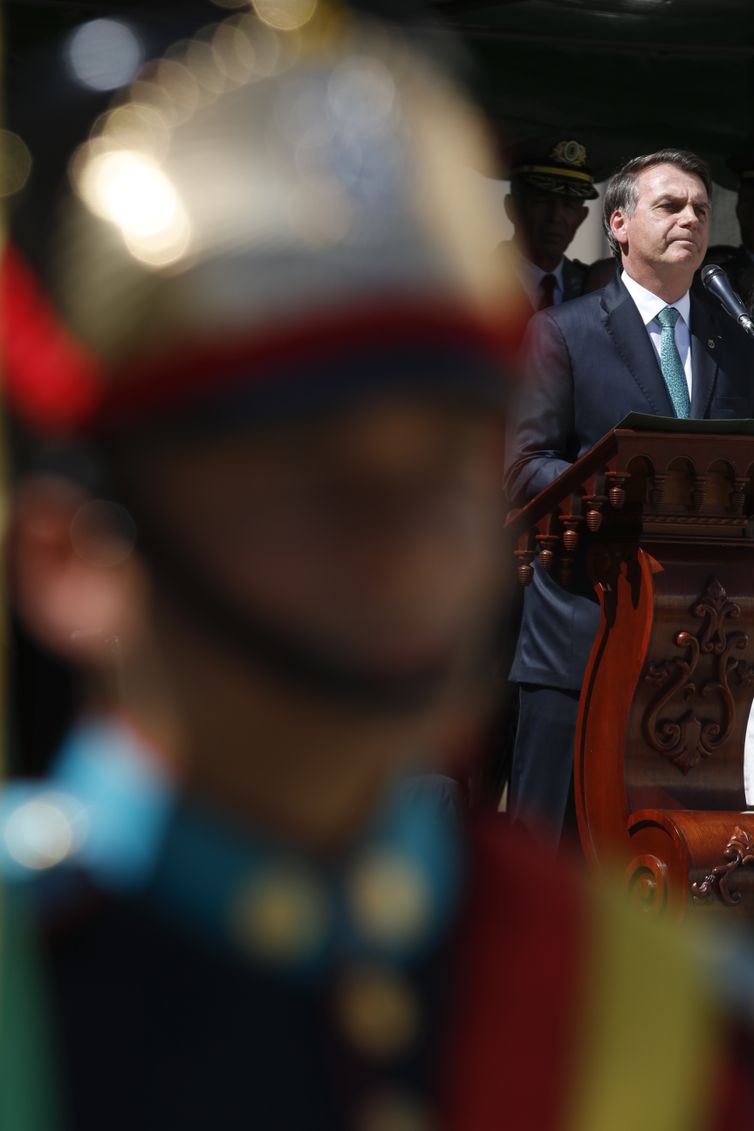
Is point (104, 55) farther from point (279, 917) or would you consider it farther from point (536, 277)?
point (536, 277)

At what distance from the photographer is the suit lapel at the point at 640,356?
14.3ft

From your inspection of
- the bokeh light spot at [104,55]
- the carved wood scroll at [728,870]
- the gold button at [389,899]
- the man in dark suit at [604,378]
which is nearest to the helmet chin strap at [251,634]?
the gold button at [389,899]

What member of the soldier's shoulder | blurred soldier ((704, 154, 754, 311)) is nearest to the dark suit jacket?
blurred soldier ((704, 154, 754, 311))

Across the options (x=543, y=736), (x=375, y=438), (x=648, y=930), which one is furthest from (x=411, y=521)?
(x=543, y=736)

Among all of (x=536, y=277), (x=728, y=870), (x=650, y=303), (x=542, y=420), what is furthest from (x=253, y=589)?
(x=536, y=277)

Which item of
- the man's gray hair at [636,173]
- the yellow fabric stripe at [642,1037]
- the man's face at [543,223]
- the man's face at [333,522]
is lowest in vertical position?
the yellow fabric stripe at [642,1037]

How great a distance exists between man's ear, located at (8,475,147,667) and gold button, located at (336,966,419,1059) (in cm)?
20

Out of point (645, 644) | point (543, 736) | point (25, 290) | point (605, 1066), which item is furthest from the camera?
point (543, 736)

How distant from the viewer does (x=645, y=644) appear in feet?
12.6

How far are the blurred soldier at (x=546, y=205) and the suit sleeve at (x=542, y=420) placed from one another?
4.03 feet

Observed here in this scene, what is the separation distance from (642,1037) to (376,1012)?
0.15 meters

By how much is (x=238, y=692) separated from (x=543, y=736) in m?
3.59

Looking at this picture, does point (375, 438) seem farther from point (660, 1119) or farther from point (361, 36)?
point (660, 1119)

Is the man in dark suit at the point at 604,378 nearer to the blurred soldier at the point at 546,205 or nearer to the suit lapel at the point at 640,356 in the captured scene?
the suit lapel at the point at 640,356
